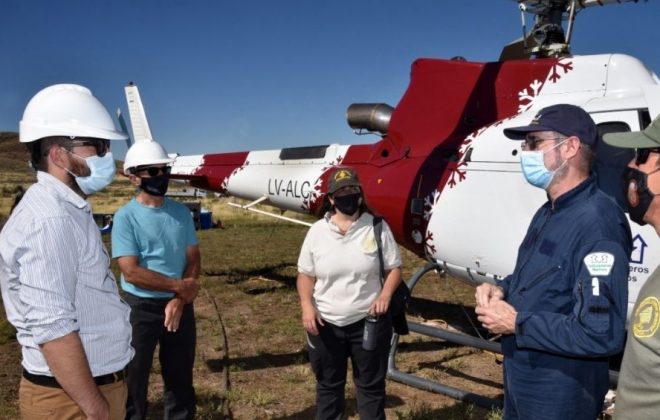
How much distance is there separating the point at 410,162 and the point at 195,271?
260 cm

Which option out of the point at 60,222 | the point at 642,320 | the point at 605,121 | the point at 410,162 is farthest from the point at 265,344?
the point at 642,320

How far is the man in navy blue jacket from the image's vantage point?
198 centimetres

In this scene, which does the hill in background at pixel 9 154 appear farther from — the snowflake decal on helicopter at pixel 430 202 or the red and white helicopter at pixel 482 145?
the snowflake decal on helicopter at pixel 430 202

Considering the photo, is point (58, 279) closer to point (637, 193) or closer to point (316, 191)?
point (637, 193)

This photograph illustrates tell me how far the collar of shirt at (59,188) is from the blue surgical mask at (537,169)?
5.96 feet

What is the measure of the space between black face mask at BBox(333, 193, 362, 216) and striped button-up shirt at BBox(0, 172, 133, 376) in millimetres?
1556

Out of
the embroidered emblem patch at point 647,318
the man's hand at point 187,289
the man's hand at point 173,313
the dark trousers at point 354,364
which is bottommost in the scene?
the dark trousers at point 354,364

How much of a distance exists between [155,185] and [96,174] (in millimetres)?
1473

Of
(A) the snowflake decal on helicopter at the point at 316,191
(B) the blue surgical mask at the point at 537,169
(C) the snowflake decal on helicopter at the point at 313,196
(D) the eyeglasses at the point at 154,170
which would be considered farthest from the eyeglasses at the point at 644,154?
(C) the snowflake decal on helicopter at the point at 313,196

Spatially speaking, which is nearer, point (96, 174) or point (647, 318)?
point (647, 318)

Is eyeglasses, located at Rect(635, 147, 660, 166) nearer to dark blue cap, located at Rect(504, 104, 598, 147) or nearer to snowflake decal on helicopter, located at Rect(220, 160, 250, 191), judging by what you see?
dark blue cap, located at Rect(504, 104, 598, 147)

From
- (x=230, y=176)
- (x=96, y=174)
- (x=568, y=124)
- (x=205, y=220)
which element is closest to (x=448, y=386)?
(x=568, y=124)

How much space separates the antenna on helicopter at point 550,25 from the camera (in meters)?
4.70

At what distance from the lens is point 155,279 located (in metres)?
3.38
